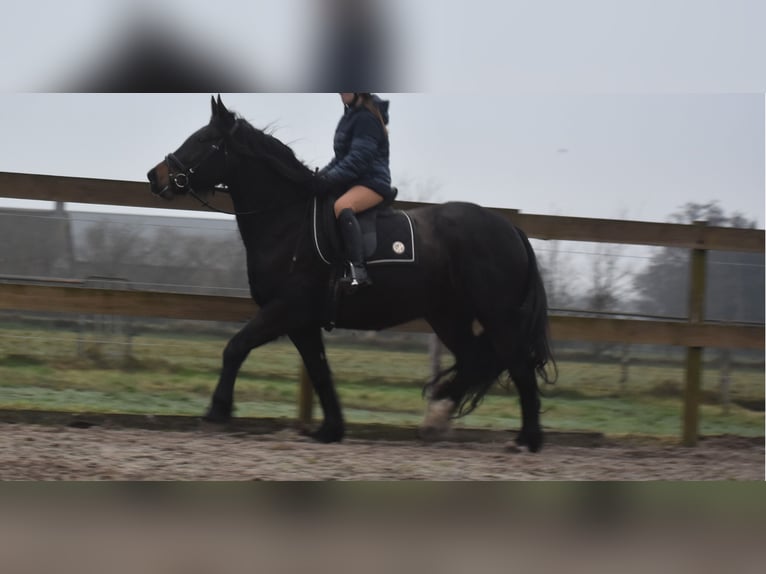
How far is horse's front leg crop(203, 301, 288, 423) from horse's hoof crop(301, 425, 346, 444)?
2.05 feet

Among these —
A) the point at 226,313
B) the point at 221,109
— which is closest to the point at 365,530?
the point at 226,313

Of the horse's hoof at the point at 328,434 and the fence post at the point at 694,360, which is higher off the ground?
the fence post at the point at 694,360

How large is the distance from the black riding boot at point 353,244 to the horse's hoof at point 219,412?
1020mm

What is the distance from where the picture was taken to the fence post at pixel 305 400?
5805 millimetres

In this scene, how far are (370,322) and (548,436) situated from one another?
1.59 meters

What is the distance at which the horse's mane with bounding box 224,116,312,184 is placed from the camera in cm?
533

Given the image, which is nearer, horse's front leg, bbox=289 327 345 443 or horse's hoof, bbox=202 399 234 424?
horse's hoof, bbox=202 399 234 424

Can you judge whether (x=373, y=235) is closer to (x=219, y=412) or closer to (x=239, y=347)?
(x=239, y=347)

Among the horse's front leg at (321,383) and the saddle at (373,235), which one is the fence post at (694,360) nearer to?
the saddle at (373,235)

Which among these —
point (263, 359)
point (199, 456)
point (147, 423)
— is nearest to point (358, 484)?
point (199, 456)

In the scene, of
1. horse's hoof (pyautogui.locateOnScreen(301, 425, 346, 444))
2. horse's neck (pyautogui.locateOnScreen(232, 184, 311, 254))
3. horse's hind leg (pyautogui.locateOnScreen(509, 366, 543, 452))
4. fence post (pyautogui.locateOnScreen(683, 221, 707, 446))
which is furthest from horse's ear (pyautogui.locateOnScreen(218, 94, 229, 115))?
fence post (pyautogui.locateOnScreen(683, 221, 707, 446))

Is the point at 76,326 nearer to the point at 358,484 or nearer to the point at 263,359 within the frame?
the point at 263,359

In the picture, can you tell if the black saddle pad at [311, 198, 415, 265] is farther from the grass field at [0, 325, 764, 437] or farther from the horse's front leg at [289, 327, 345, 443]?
the grass field at [0, 325, 764, 437]

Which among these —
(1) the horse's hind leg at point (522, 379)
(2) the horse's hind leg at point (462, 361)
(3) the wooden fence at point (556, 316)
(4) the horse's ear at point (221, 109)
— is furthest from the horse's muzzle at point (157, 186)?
(1) the horse's hind leg at point (522, 379)
